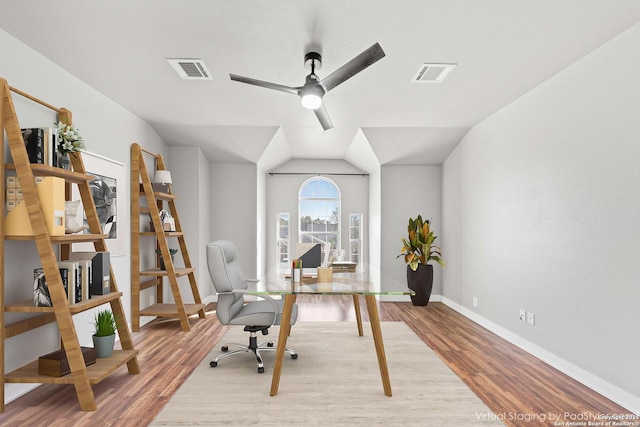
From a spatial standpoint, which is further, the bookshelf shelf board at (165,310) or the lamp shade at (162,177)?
the lamp shade at (162,177)

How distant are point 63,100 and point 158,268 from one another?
2406mm

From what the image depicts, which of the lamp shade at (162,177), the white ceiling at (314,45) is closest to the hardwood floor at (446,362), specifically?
the lamp shade at (162,177)

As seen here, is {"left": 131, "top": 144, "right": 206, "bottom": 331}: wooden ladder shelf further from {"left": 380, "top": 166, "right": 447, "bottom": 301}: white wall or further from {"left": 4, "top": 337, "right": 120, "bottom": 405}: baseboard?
{"left": 380, "top": 166, "right": 447, "bottom": 301}: white wall

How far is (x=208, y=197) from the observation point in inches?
254

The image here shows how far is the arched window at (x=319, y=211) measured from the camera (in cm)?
778

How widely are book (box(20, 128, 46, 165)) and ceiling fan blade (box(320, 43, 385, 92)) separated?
1937mm

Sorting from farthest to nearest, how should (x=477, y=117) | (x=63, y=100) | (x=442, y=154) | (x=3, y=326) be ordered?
(x=442, y=154)
(x=477, y=117)
(x=63, y=100)
(x=3, y=326)

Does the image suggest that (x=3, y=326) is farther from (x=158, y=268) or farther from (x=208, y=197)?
(x=208, y=197)

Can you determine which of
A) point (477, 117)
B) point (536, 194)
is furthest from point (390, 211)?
point (536, 194)

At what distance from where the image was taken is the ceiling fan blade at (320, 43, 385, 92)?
249cm

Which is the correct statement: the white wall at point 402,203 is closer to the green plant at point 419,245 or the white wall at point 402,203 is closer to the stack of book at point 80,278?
the green plant at point 419,245

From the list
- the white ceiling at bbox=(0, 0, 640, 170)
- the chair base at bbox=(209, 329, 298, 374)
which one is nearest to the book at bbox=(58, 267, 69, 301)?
the chair base at bbox=(209, 329, 298, 374)

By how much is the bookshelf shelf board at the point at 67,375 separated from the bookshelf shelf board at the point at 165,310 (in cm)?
162

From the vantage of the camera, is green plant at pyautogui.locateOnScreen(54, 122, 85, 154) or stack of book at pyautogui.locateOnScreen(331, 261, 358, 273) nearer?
green plant at pyautogui.locateOnScreen(54, 122, 85, 154)
